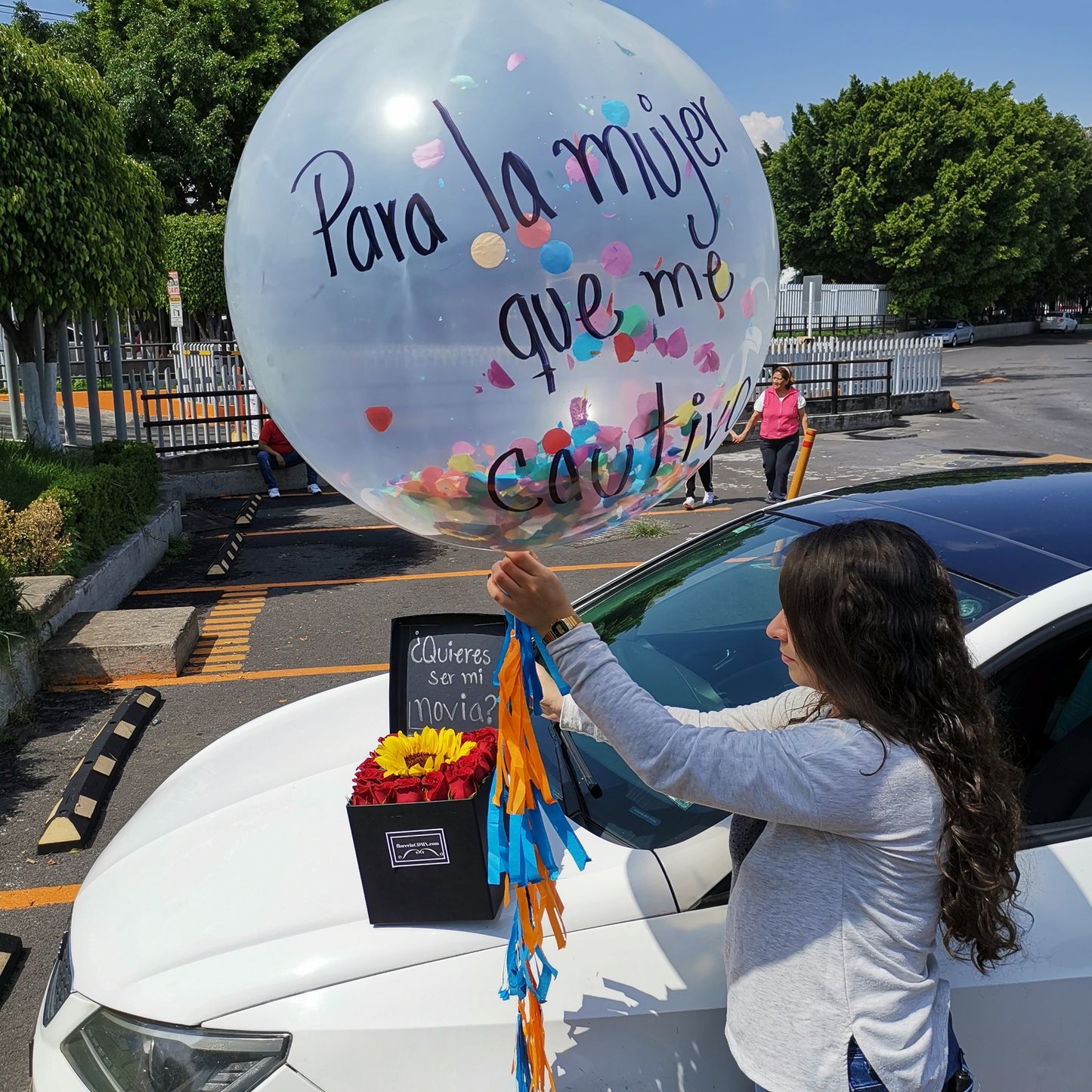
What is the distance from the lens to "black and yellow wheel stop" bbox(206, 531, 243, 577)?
8523 millimetres

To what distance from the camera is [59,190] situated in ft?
25.9

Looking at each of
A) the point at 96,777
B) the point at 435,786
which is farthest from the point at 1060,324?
the point at 435,786

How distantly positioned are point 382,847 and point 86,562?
20.7 ft

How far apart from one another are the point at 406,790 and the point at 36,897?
2.53m

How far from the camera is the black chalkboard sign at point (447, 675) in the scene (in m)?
2.64

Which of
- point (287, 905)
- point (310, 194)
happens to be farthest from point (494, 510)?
point (287, 905)

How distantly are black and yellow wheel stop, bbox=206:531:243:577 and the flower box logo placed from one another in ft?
23.2

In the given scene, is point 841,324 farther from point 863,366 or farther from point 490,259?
point 490,259

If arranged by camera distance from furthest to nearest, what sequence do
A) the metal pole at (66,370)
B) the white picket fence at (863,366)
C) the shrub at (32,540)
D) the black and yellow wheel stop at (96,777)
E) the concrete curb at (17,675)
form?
the white picket fence at (863,366)
the metal pole at (66,370)
the shrub at (32,540)
the concrete curb at (17,675)
the black and yellow wheel stop at (96,777)

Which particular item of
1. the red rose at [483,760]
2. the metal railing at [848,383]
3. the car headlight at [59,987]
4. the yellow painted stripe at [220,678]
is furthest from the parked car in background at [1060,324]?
the car headlight at [59,987]

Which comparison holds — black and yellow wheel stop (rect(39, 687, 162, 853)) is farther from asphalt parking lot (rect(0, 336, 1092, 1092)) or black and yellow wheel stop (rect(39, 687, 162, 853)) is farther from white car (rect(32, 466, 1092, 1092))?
white car (rect(32, 466, 1092, 1092))

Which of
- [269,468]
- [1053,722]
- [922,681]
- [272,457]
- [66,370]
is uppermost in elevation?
[66,370]

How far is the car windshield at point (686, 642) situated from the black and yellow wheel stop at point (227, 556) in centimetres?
612

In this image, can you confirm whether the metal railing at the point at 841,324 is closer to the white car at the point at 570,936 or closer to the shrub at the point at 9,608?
the shrub at the point at 9,608
